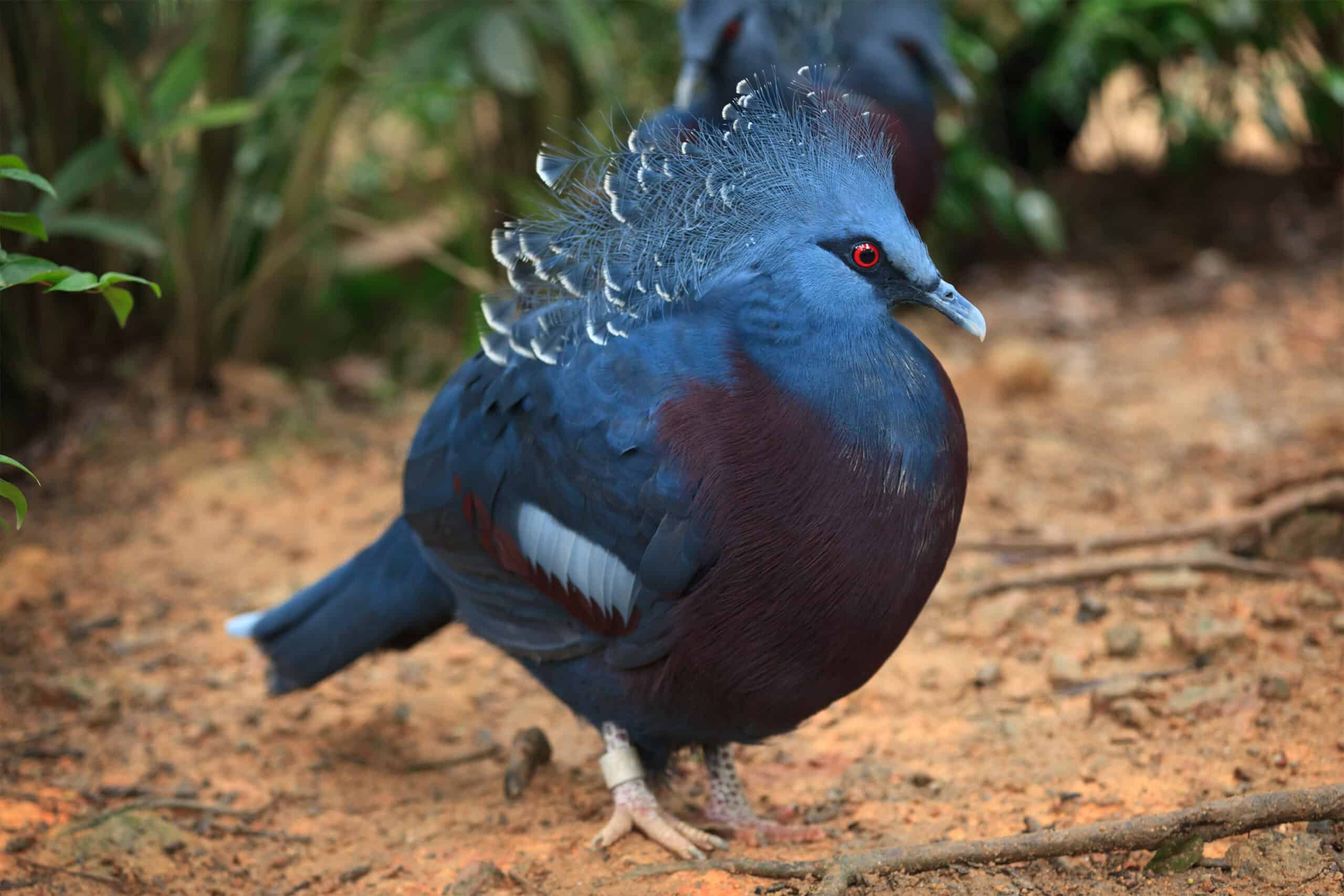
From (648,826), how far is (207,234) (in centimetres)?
312

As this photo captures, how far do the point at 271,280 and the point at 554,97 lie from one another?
5.62 feet

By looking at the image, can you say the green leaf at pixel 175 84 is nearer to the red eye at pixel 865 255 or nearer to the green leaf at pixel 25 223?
the green leaf at pixel 25 223

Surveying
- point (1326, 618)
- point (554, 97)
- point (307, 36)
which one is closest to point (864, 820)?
point (1326, 618)

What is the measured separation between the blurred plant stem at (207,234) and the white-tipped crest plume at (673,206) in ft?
8.06

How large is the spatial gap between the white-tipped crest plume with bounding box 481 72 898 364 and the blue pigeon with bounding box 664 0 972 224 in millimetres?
1843

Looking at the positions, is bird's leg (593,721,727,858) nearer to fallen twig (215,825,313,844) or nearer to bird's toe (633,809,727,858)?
bird's toe (633,809,727,858)

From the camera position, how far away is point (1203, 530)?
12.0ft

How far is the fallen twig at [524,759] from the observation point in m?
2.99

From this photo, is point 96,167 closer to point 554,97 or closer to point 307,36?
point 307,36

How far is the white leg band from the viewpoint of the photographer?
272cm

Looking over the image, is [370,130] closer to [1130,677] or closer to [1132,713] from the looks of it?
[1130,677]

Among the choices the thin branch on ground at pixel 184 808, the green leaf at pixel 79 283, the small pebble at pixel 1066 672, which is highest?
the green leaf at pixel 79 283

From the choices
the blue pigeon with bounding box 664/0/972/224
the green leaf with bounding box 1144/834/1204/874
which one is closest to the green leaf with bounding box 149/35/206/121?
the blue pigeon with bounding box 664/0/972/224

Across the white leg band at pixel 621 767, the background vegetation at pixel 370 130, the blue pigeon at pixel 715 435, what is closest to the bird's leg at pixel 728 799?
the blue pigeon at pixel 715 435
